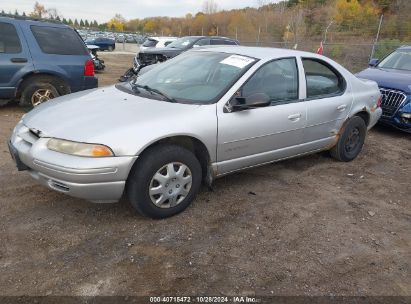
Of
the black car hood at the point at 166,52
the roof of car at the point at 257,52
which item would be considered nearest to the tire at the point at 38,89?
the roof of car at the point at 257,52

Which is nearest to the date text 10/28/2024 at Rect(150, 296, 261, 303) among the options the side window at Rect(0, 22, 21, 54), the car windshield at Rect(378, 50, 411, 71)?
the side window at Rect(0, 22, 21, 54)

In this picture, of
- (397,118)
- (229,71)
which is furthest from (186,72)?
(397,118)

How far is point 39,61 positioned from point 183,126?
15.4 ft

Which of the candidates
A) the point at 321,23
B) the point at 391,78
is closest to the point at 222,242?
the point at 391,78

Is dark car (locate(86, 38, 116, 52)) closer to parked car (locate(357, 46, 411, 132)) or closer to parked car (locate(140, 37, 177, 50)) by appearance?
parked car (locate(140, 37, 177, 50))

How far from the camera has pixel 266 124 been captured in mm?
3887

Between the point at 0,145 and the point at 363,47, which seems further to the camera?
the point at 363,47

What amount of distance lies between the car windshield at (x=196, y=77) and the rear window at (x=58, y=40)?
3.39 metres

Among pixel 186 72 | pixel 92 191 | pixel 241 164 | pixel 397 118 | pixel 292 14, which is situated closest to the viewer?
pixel 92 191

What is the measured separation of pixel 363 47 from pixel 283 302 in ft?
52.8

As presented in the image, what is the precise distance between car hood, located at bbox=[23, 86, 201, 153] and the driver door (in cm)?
49

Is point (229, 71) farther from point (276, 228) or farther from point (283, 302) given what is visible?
point (283, 302)

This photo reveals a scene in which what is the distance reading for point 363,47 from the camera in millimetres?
16250

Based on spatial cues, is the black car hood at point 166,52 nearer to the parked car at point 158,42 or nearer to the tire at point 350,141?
the parked car at point 158,42
